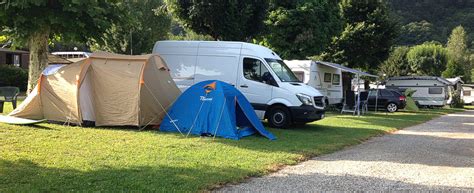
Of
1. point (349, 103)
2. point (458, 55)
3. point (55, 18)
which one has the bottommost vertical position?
point (349, 103)

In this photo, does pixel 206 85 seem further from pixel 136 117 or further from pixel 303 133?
pixel 303 133

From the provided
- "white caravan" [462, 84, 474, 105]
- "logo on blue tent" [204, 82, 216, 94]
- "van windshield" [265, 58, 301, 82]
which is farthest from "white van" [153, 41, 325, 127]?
"white caravan" [462, 84, 474, 105]

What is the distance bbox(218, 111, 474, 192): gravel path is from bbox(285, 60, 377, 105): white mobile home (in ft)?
31.8

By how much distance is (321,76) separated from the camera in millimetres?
22125

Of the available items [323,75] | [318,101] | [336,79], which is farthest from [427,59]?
[318,101]

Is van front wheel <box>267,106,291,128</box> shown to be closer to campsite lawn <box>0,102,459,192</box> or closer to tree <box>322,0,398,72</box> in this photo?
campsite lawn <box>0,102,459,192</box>

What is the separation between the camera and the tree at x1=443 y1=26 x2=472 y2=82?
6506 cm

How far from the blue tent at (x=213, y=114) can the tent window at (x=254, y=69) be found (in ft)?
7.84

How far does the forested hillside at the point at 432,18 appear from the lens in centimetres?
6531


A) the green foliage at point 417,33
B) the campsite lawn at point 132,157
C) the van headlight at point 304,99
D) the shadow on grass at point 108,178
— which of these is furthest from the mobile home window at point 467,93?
the shadow on grass at point 108,178

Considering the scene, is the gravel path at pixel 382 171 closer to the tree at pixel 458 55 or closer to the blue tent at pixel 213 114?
the blue tent at pixel 213 114

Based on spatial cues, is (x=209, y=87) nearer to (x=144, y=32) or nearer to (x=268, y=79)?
(x=268, y=79)

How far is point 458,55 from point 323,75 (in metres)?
57.8

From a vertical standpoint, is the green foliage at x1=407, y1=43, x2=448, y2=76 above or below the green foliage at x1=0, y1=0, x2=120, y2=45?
above
